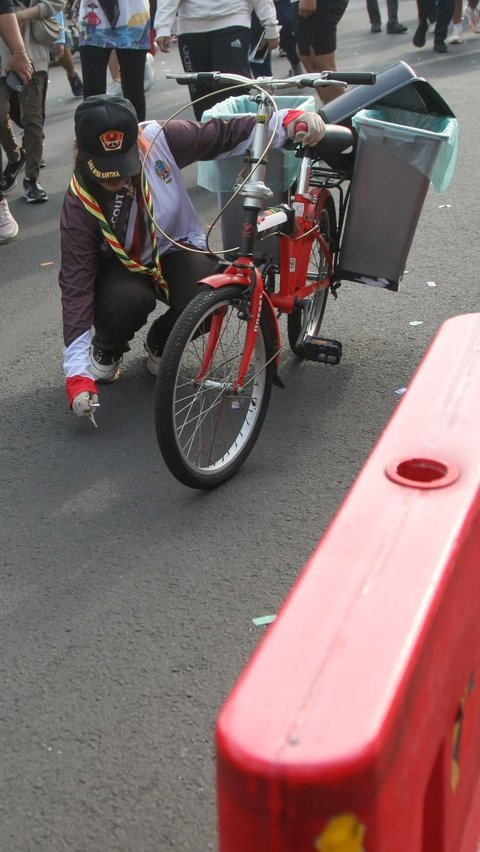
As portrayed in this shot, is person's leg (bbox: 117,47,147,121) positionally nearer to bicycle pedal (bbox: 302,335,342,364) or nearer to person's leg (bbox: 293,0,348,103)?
person's leg (bbox: 293,0,348,103)

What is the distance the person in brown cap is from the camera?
11.8 ft

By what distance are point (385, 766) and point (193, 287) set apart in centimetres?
306

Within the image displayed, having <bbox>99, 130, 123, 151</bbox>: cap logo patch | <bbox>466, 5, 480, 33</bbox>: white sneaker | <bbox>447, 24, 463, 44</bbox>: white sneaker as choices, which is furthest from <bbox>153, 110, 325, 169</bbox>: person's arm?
<bbox>466, 5, 480, 33</bbox>: white sneaker

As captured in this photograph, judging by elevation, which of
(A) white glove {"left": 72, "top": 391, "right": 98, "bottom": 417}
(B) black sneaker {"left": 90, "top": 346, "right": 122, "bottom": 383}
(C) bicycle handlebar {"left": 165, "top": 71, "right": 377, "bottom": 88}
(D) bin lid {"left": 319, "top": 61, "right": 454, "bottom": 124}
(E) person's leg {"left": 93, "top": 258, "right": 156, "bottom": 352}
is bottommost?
(B) black sneaker {"left": 90, "top": 346, "right": 122, "bottom": 383}

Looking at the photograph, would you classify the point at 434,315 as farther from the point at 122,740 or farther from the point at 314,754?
the point at 314,754

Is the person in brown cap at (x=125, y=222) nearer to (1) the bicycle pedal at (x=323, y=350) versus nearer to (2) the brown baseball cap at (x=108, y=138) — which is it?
(2) the brown baseball cap at (x=108, y=138)

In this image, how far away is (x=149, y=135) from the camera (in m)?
3.87

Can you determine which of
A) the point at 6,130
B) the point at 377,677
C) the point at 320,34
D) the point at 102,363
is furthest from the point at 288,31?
the point at 377,677

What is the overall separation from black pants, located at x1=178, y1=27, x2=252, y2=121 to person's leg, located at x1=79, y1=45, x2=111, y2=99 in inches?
21.6

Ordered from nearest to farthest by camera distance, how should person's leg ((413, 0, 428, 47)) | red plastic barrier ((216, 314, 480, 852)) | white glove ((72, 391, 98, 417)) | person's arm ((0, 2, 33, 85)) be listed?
1. red plastic barrier ((216, 314, 480, 852))
2. white glove ((72, 391, 98, 417))
3. person's arm ((0, 2, 33, 85))
4. person's leg ((413, 0, 428, 47))

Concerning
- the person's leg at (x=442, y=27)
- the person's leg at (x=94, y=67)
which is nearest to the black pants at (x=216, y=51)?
the person's leg at (x=94, y=67)

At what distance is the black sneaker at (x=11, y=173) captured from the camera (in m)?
7.54

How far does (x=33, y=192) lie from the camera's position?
741 centimetres

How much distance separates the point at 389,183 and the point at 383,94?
0.38 m
